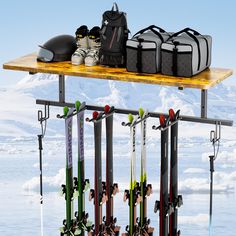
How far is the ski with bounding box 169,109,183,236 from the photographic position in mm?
8078

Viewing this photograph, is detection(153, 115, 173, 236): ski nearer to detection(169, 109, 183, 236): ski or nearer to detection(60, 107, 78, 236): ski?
detection(169, 109, 183, 236): ski

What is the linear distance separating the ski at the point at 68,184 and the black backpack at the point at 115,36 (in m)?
0.54

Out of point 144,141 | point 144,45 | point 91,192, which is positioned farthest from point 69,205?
point 144,45

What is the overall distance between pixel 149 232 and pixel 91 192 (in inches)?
20.4

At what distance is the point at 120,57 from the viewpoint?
8102mm

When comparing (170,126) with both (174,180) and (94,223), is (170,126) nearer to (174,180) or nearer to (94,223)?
(174,180)

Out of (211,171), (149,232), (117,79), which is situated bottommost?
(149,232)

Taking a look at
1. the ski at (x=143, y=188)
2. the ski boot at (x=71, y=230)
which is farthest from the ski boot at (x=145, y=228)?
the ski boot at (x=71, y=230)

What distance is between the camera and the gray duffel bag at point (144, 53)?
26.0 ft

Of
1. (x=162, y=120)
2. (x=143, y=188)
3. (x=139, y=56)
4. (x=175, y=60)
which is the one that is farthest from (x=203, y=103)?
(x=143, y=188)

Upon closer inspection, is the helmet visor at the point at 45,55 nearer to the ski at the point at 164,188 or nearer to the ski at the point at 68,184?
the ski at the point at 68,184

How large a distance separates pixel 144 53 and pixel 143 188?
1.02 m

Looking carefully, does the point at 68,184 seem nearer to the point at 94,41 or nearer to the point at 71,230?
the point at 71,230

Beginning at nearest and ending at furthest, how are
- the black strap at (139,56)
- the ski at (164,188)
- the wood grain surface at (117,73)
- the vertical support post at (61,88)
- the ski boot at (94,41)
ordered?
the wood grain surface at (117,73) → the black strap at (139,56) → the ski at (164,188) → the ski boot at (94,41) → the vertical support post at (61,88)
